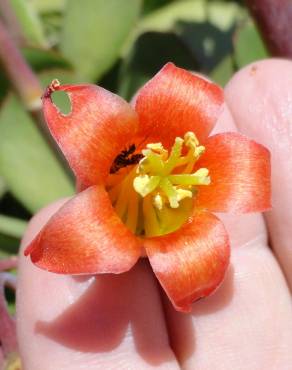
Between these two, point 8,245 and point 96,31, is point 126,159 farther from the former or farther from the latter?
point 96,31

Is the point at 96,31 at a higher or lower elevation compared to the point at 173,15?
higher

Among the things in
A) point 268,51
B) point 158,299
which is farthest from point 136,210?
point 268,51

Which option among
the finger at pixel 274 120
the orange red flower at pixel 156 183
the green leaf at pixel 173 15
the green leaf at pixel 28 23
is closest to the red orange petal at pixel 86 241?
the orange red flower at pixel 156 183

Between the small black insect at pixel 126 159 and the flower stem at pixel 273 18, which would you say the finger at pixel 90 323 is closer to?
the small black insect at pixel 126 159

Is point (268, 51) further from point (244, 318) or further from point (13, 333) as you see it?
point (13, 333)

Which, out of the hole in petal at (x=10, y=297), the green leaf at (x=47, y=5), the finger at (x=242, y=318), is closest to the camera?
the finger at (x=242, y=318)

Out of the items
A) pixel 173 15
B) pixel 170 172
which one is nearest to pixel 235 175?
pixel 170 172

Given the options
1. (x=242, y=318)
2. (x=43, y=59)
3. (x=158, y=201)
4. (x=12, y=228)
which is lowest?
(x=242, y=318)
